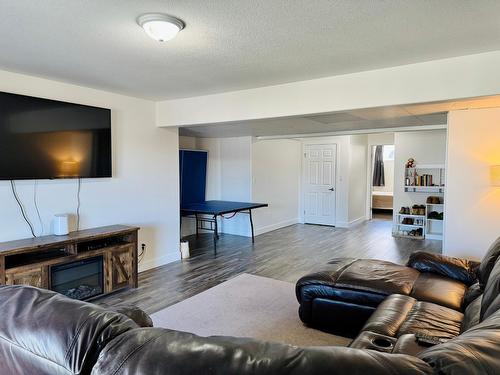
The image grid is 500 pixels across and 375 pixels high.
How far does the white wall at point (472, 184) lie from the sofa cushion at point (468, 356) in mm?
3526

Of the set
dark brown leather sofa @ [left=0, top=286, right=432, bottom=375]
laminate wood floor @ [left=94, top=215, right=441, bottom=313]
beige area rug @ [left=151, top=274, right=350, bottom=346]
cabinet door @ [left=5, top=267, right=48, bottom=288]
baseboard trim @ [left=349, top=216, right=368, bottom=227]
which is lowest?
beige area rug @ [left=151, top=274, right=350, bottom=346]

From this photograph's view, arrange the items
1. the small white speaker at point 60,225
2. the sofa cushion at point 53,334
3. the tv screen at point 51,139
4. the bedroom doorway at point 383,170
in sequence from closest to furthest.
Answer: the sofa cushion at point 53,334 < the tv screen at point 51,139 < the small white speaker at point 60,225 < the bedroom doorway at point 383,170

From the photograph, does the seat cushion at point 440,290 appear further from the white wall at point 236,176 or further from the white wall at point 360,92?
the white wall at point 236,176

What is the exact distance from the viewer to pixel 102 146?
396 centimetres

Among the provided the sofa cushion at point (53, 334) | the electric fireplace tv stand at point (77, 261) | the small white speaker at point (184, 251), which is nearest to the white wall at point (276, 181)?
the small white speaker at point (184, 251)

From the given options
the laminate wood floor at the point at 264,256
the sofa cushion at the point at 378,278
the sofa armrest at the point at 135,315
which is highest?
the sofa armrest at the point at 135,315

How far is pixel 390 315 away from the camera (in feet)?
7.13

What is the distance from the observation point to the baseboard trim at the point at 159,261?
468 centimetres

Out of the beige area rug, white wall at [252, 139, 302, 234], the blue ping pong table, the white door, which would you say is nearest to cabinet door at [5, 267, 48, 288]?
the beige area rug

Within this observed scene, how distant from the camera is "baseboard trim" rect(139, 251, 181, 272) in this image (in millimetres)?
4675

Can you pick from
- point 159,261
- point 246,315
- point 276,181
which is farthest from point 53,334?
point 276,181

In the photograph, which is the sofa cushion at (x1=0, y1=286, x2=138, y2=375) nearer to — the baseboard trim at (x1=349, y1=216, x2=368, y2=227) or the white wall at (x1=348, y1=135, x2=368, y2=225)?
the white wall at (x1=348, y1=135, x2=368, y2=225)

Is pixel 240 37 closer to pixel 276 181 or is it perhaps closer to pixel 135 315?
pixel 135 315

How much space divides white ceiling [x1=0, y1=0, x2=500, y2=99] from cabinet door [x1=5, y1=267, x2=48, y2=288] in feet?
6.03
